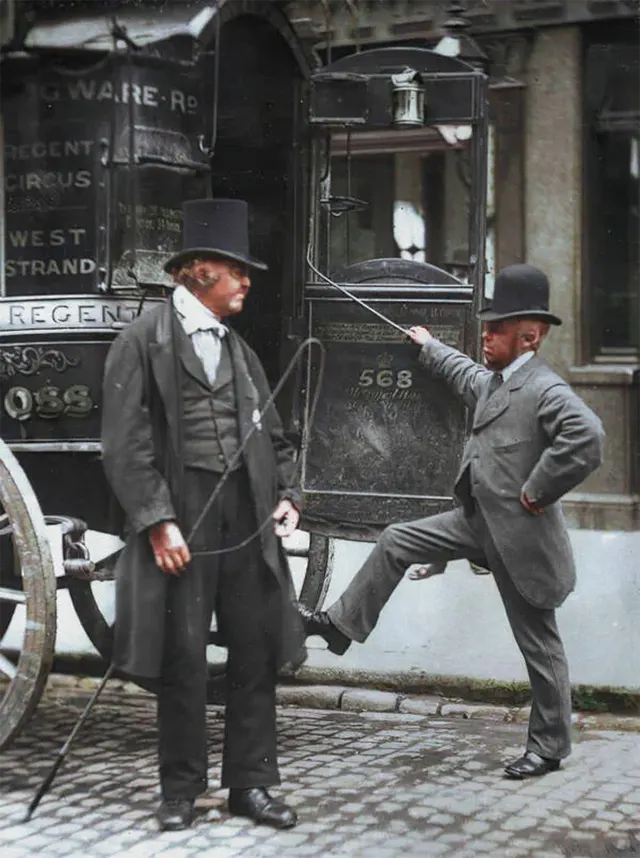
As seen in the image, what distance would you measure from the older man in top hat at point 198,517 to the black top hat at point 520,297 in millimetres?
1046

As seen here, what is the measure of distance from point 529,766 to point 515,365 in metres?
1.45

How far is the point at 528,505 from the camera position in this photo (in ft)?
18.5

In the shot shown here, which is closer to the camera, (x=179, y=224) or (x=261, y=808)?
(x=261, y=808)

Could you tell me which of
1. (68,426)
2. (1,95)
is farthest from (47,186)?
(68,426)

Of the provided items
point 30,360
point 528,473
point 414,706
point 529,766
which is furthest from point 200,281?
point 414,706

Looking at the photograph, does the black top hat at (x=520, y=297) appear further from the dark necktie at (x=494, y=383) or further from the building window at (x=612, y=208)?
the building window at (x=612, y=208)

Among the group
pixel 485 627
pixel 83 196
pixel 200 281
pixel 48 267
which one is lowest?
pixel 485 627

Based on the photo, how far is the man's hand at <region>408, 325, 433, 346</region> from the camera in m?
6.09

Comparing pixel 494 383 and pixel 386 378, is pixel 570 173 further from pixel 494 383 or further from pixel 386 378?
pixel 494 383

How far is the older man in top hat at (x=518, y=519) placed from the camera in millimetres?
5625

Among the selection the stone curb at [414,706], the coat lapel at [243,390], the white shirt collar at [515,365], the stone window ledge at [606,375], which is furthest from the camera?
the stone window ledge at [606,375]

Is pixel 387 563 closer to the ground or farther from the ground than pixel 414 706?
farther from the ground

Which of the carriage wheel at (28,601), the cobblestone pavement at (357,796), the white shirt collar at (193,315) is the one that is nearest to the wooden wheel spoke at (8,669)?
the carriage wheel at (28,601)

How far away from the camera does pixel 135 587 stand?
4.96 meters
